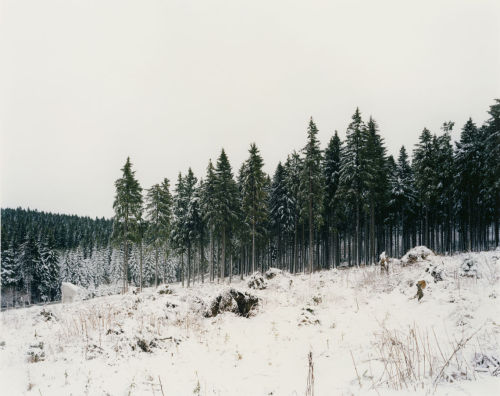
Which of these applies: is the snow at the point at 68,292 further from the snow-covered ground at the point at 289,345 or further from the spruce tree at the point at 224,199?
the snow-covered ground at the point at 289,345

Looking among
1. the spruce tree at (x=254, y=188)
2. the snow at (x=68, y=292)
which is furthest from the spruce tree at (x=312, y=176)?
the snow at (x=68, y=292)

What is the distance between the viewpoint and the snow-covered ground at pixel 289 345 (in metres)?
5.47

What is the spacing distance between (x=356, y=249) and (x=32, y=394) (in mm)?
32674

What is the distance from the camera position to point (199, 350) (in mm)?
8719

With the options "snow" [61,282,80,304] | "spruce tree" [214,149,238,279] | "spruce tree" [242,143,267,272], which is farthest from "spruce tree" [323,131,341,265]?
"snow" [61,282,80,304]

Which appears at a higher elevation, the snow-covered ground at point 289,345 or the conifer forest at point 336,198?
the conifer forest at point 336,198

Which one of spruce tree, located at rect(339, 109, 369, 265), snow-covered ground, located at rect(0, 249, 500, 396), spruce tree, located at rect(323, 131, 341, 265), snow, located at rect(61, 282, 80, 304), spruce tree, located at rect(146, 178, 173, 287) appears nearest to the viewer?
snow-covered ground, located at rect(0, 249, 500, 396)

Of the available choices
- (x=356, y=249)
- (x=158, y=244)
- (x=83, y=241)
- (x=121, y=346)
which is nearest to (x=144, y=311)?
(x=121, y=346)

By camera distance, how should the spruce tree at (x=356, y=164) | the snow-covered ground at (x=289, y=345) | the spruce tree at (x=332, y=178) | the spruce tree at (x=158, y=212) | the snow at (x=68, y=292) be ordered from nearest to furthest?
the snow-covered ground at (x=289, y=345), the spruce tree at (x=356, y=164), the snow at (x=68, y=292), the spruce tree at (x=332, y=178), the spruce tree at (x=158, y=212)

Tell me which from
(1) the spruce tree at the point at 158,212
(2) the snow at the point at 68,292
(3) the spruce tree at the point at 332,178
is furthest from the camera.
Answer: (1) the spruce tree at the point at 158,212

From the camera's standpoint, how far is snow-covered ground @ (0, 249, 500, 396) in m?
5.47

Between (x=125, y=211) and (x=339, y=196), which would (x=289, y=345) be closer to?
(x=339, y=196)

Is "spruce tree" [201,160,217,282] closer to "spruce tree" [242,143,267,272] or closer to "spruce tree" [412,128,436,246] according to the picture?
"spruce tree" [242,143,267,272]

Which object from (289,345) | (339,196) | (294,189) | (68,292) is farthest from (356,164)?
(68,292)
